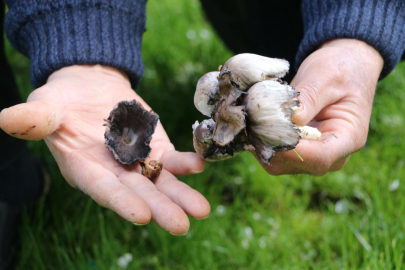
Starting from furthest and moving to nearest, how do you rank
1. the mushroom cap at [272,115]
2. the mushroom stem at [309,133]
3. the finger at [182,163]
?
the finger at [182,163] < the mushroom stem at [309,133] < the mushroom cap at [272,115]

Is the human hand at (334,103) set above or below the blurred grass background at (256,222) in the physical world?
above

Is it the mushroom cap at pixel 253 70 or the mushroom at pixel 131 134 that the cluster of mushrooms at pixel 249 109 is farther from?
the mushroom at pixel 131 134

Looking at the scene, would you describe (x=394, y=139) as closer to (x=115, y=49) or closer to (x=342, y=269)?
(x=342, y=269)

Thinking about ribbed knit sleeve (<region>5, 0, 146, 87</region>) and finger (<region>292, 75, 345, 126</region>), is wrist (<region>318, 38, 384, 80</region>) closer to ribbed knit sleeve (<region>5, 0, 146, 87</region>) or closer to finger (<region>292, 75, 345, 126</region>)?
finger (<region>292, 75, 345, 126</region>)

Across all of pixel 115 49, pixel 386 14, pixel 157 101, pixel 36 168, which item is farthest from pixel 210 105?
pixel 157 101

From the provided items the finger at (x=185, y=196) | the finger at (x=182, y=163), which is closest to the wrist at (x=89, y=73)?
the finger at (x=182, y=163)

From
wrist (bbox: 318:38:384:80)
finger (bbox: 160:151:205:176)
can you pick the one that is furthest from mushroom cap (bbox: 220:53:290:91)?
wrist (bbox: 318:38:384:80)
